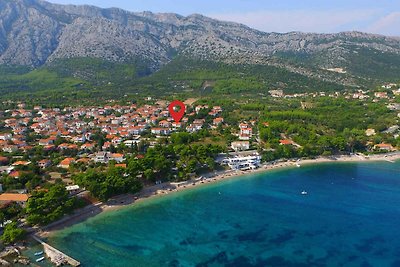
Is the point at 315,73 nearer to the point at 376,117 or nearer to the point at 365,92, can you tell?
the point at 365,92

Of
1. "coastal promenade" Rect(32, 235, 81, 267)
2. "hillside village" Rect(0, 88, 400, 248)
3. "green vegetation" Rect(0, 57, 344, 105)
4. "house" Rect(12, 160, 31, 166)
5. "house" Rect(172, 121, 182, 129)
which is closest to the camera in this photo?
"coastal promenade" Rect(32, 235, 81, 267)

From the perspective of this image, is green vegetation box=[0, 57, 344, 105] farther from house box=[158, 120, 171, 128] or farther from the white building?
the white building

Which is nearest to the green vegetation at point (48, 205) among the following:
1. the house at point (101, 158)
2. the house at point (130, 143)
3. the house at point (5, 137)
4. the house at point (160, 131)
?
the house at point (101, 158)

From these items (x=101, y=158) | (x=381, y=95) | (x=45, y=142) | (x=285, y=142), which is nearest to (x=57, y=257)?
(x=101, y=158)

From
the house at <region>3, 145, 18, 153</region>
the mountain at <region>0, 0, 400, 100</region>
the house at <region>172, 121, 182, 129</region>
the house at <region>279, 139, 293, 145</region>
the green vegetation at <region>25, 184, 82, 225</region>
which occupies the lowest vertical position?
the green vegetation at <region>25, 184, 82, 225</region>

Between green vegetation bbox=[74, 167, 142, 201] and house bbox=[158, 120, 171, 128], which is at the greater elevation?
house bbox=[158, 120, 171, 128]

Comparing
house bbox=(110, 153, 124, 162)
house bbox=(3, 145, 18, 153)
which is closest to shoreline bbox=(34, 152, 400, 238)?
house bbox=(110, 153, 124, 162)

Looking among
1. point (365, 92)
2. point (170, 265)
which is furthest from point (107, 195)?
point (365, 92)
